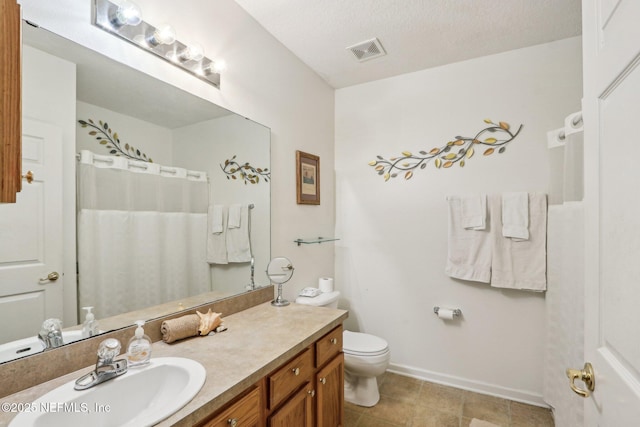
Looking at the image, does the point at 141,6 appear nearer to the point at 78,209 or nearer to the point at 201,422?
the point at 78,209

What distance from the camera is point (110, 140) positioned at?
1226mm

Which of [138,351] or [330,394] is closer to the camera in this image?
[138,351]

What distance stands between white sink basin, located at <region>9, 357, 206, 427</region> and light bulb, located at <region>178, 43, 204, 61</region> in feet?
4.54

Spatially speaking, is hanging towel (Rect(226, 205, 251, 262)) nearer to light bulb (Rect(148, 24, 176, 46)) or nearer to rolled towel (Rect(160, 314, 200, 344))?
rolled towel (Rect(160, 314, 200, 344))

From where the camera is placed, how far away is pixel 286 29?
2.11 meters

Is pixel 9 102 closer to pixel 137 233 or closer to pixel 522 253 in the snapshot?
pixel 137 233

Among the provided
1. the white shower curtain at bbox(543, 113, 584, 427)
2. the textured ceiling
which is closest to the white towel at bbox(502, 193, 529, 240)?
the white shower curtain at bbox(543, 113, 584, 427)

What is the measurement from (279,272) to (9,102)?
1.60 metres

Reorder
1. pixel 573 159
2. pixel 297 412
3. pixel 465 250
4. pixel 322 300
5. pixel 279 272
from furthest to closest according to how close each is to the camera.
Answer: pixel 465 250 → pixel 322 300 → pixel 279 272 → pixel 573 159 → pixel 297 412

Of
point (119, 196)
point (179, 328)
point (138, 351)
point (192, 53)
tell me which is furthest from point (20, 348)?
point (192, 53)

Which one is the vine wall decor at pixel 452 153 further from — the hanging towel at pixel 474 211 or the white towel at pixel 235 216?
the white towel at pixel 235 216

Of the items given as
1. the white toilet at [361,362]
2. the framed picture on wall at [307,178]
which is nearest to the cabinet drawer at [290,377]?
the white toilet at [361,362]

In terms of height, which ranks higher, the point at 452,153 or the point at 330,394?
the point at 452,153

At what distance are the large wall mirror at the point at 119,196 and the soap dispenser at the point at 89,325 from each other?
0.06ft
